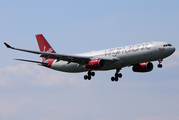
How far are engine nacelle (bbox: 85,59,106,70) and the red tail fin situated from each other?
14.0 metres

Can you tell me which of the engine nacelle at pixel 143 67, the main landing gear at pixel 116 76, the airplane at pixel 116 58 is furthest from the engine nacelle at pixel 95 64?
the engine nacelle at pixel 143 67

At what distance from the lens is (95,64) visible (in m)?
56.6

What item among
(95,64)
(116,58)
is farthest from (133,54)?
(95,64)

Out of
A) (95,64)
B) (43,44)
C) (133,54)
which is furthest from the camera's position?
(43,44)

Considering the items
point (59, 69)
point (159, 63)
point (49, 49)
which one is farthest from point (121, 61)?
point (49, 49)

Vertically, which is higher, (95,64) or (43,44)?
(43,44)

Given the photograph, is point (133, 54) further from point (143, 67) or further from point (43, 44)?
point (43, 44)

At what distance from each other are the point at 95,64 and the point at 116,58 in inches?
134

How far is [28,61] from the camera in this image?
63.4 metres

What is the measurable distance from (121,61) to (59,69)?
12616mm

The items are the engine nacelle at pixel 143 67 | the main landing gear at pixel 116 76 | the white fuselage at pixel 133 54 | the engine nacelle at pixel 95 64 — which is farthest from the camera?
the main landing gear at pixel 116 76

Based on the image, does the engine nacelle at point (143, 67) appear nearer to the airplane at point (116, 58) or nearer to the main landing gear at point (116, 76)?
the airplane at point (116, 58)

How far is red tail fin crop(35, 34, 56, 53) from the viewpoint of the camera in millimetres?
69938

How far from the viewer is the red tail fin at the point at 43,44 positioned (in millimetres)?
69938
